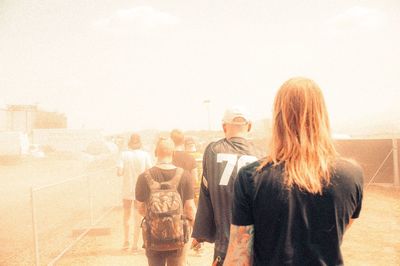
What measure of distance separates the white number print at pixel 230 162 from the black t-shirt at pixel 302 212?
1.23 meters

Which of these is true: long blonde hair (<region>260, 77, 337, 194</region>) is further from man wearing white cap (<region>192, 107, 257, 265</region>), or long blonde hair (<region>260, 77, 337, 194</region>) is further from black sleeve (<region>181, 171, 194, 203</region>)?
black sleeve (<region>181, 171, 194, 203</region>)

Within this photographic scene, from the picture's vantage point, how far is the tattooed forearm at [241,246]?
1613mm

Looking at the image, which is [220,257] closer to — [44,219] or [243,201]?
[243,201]

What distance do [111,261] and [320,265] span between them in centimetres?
529

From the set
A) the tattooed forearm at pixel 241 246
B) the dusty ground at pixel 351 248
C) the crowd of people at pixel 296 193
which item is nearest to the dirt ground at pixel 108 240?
the dusty ground at pixel 351 248

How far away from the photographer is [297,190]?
147cm

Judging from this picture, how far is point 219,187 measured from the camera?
9.21ft

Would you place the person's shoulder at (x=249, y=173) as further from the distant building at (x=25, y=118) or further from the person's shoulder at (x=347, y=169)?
the distant building at (x=25, y=118)

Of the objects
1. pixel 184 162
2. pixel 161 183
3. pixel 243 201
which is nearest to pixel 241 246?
pixel 243 201

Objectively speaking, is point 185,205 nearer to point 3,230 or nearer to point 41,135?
point 3,230

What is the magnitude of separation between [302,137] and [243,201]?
1.27 ft

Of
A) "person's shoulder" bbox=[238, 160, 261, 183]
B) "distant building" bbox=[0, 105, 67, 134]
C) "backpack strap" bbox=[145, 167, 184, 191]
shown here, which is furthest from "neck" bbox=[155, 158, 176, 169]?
"distant building" bbox=[0, 105, 67, 134]

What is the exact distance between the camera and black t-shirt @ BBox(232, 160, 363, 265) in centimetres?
148

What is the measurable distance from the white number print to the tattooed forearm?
112cm
